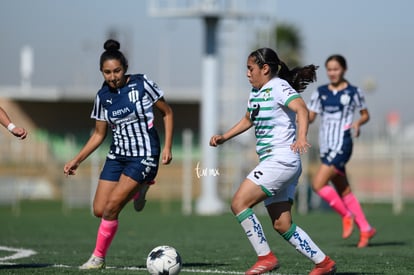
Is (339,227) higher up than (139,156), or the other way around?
(139,156)

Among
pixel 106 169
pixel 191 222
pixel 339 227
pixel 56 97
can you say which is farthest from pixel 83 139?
pixel 106 169

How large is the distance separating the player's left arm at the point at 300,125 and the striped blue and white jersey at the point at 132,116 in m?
1.74

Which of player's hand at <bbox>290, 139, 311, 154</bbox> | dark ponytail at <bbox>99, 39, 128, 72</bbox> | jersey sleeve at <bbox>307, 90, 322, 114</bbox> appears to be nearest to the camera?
player's hand at <bbox>290, 139, 311, 154</bbox>

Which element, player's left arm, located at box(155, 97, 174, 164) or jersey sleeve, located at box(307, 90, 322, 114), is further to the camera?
jersey sleeve, located at box(307, 90, 322, 114)

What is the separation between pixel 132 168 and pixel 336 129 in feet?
13.8

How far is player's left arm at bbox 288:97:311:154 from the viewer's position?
7.69 meters

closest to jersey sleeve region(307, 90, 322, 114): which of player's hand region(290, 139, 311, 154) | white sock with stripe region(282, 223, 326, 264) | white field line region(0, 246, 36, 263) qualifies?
white field line region(0, 246, 36, 263)

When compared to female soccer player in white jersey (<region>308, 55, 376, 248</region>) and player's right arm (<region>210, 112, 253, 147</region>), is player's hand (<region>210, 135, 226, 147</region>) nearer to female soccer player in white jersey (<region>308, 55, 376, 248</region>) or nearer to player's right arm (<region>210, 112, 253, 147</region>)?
player's right arm (<region>210, 112, 253, 147</region>)

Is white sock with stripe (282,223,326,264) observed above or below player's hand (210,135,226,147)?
below

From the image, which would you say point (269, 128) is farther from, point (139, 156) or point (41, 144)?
point (41, 144)

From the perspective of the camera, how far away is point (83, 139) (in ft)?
149

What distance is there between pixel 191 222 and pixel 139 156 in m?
10.0

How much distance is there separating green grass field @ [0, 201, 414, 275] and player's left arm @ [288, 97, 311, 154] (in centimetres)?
152

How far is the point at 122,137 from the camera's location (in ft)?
30.4
